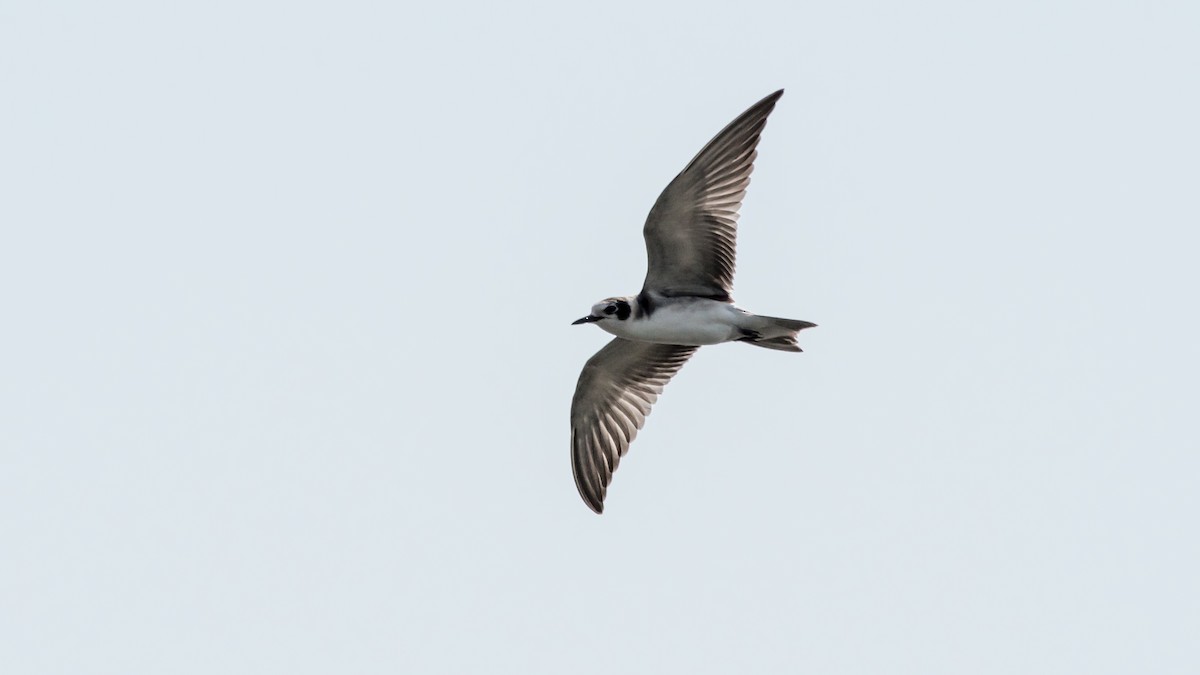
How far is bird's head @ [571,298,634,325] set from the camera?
49.8ft

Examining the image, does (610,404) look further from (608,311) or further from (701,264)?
(701,264)

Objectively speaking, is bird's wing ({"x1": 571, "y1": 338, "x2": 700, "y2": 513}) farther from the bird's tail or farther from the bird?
the bird's tail

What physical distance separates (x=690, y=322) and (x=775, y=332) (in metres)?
0.70

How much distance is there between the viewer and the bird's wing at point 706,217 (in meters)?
14.9

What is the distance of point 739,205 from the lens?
15.1 meters

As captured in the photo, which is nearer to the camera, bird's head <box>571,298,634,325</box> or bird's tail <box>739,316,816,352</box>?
bird's tail <box>739,316,816,352</box>

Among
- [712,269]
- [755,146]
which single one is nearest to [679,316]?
[712,269]

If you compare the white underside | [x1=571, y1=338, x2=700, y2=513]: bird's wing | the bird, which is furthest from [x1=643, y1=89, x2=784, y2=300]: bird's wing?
[x1=571, y1=338, x2=700, y2=513]: bird's wing

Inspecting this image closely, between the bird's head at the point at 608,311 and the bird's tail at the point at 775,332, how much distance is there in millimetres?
1003

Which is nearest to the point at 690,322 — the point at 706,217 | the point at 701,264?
the point at 701,264

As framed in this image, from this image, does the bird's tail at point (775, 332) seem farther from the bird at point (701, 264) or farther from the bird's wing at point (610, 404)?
the bird's wing at point (610, 404)

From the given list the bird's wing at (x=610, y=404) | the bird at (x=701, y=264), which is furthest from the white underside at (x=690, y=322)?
the bird's wing at (x=610, y=404)

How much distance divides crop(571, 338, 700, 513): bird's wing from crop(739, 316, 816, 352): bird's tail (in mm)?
1619

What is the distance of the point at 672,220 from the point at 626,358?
2019 millimetres
